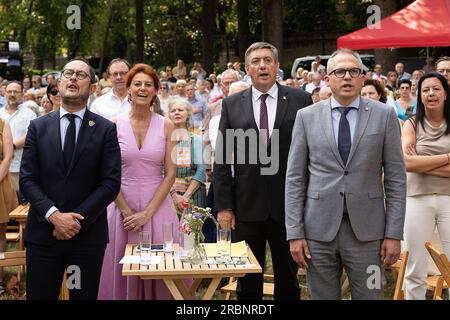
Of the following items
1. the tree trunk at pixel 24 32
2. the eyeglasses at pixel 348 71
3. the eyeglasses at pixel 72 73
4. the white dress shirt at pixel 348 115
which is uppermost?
the tree trunk at pixel 24 32

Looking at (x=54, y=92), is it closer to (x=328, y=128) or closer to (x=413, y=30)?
(x=328, y=128)

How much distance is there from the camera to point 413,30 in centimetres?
1502

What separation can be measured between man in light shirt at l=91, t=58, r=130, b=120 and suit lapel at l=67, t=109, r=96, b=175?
268 centimetres

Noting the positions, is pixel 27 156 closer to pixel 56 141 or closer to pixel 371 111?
pixel 56 141

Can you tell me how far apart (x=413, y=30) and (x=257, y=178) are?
31.7 ft

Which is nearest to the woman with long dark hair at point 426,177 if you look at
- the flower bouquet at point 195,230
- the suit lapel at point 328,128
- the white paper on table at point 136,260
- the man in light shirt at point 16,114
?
the suit lapel at point 328,128

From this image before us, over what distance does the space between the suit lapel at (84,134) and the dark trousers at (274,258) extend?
146 cm

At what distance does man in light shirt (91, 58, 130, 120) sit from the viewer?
8305 millimetres

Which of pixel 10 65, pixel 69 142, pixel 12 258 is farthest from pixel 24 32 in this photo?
pixel 69 142

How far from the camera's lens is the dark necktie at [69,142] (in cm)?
540

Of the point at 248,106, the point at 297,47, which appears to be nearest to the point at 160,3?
the point at 297,47

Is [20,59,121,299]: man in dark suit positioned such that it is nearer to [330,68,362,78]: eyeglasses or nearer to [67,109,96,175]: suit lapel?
[67,109,96,175]: suit lapel

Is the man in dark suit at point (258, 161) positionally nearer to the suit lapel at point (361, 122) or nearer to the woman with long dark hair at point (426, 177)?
the woman with long dark hair at point (426, 177)
